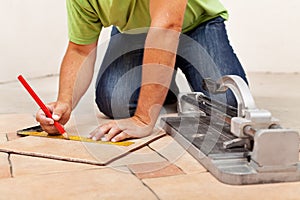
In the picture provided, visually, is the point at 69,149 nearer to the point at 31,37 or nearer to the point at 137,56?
the point at 137,56

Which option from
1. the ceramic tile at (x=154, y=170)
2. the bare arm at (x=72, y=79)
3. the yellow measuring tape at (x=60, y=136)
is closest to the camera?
the ceramic tile at (x=154, y=170)

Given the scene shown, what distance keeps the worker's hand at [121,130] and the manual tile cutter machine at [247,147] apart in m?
0.15

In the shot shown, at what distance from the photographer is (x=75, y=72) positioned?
4.68 ft

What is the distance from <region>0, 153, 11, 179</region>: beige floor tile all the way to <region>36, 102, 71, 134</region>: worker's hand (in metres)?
0.16

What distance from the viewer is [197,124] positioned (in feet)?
4.30

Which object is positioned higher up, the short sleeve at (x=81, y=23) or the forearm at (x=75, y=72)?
the short sleeve at (x=81, y=23)

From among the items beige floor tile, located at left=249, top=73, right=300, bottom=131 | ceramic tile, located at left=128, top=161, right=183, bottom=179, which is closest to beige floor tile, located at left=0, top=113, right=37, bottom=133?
ceramic tile, located at left=128, top=161, right=183, bottom=179

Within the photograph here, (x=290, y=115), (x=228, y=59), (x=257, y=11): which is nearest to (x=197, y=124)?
(x=228, y=59)

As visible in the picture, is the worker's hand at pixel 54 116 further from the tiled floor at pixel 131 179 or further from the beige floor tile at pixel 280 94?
the beige floor tile at pixel 280 94

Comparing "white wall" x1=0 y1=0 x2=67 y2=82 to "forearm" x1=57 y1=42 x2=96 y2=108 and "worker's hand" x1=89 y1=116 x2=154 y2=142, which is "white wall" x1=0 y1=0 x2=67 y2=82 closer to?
"forearm" x1=57 y1=42 x2=96 y2=108

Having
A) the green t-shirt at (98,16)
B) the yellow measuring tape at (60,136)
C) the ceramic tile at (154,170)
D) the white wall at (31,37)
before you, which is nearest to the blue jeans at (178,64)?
the green t-shirt at (98,16)

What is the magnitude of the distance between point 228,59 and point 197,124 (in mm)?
373

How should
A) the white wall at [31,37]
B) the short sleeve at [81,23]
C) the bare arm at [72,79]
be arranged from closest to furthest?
the bare arm at [72,79]
the short sleeve at [81,23]
the white wall at [31,37]

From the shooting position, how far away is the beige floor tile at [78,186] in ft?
2.92
